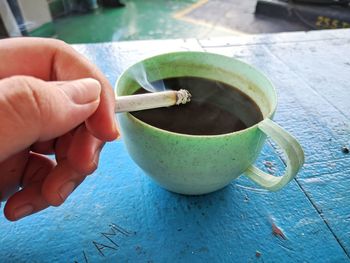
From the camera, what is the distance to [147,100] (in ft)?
1.24

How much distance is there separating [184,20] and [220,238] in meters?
2.38

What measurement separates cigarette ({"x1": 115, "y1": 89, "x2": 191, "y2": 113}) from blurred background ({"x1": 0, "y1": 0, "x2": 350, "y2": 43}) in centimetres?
178

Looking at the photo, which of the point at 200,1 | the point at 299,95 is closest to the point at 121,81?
the point at 299,95

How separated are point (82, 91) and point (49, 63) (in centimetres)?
15

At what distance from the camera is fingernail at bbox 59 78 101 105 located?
0.30m

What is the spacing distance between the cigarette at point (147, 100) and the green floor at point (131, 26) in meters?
1.85

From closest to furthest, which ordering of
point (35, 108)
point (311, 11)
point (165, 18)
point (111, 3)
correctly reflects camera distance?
point (35, 108) < point (311, 11) < point (165, 18) < point (111, 3)

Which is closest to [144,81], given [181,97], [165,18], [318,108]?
[181,97]

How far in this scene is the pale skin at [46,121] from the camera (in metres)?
0.26

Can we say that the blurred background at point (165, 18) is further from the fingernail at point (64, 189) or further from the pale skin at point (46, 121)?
the fingernail at point (64, 189)

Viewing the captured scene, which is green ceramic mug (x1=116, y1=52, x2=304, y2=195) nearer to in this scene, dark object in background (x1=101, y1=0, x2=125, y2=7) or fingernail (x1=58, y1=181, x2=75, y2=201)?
fingernail (x1=58, y1=181, x2=75, y2=201)

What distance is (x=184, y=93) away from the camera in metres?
0.44

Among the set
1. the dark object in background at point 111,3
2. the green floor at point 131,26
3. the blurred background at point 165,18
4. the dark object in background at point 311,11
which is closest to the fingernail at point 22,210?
the blurred background at point 165,18

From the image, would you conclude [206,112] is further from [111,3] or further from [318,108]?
[111,3]
